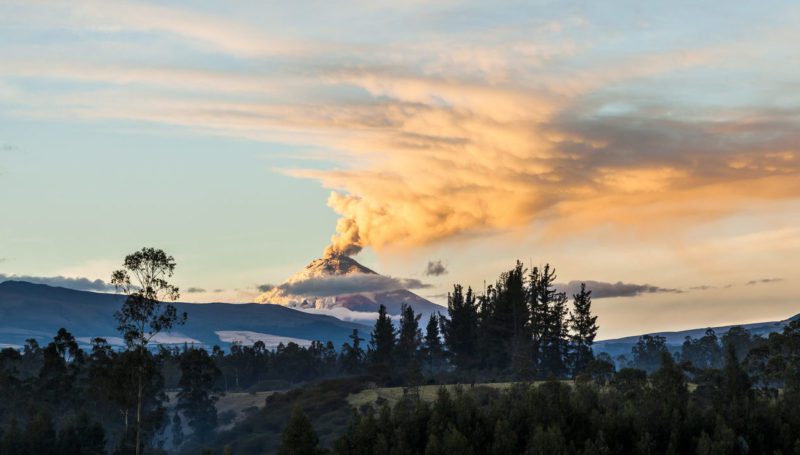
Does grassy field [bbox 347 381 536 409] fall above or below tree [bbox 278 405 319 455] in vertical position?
above

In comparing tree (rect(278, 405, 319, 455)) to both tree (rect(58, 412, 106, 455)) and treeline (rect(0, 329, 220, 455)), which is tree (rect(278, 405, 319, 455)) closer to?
treeline (rect(0, 329, 220, 455))

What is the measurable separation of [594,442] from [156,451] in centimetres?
7992

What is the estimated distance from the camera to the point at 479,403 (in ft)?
464

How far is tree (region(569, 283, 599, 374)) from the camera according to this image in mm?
186750

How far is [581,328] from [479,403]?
52194mm

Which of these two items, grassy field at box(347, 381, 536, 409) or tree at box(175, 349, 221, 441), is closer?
grassy field at box(347, 381, 536, 409)

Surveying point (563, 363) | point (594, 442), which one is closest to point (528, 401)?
point (594, 442)

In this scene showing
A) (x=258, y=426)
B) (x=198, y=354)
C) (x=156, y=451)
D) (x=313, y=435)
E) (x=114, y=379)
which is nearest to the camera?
(x=313, y=435)

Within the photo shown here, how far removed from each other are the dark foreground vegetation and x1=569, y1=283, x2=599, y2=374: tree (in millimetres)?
288

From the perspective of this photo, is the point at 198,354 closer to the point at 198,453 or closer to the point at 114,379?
the point at 198,453

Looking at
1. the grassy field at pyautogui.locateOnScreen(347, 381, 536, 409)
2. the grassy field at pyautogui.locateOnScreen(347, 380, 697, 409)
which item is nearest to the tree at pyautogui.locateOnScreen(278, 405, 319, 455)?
the grassy field at pyautogui.locateOnScreen(347, 380, 697, 409)

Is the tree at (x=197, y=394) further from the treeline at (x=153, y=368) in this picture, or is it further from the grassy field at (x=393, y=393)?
the grassy field at (x=393, y=393)

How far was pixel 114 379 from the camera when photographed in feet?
394

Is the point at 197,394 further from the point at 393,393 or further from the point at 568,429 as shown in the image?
the point at 568,429
